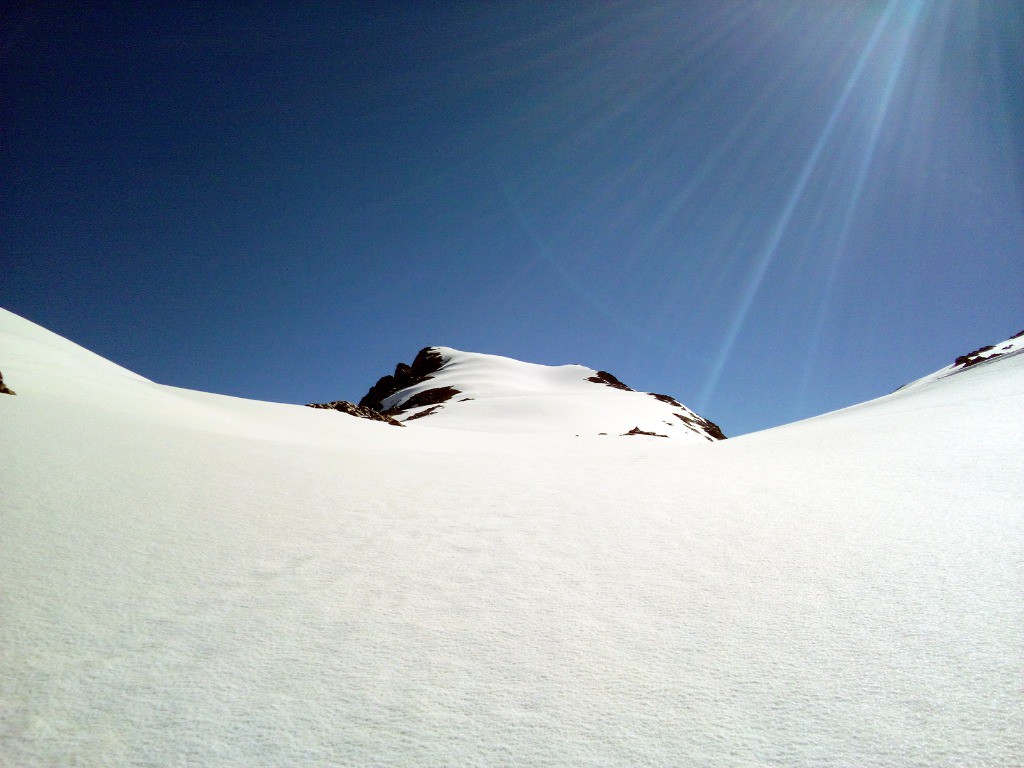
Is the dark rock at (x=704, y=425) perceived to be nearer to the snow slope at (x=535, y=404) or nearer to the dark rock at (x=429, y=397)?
the snow slope at (x=535, y=404)

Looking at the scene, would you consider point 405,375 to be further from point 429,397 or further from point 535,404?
point 535,404

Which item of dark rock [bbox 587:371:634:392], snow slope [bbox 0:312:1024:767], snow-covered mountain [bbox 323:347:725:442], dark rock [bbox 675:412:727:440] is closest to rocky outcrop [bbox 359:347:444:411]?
snow-covered mountain [bbox 323:347:725:442]

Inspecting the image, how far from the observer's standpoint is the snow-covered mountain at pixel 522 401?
34719mm

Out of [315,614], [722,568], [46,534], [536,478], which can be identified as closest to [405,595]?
[315,614]

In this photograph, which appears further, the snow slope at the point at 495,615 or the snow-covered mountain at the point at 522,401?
the snow-covered mountain at the point at 522,401

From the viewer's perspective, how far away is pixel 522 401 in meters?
41.1

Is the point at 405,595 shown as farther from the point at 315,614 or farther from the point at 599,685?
the point at 599,685

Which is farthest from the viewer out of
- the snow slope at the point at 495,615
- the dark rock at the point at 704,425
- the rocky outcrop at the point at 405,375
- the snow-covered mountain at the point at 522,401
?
the rocky outcrop at the point at 405,375

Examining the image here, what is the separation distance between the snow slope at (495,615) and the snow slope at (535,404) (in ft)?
55.5

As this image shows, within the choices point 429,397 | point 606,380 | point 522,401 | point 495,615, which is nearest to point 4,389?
point 495,615

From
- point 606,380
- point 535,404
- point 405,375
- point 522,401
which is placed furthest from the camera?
point 405,375

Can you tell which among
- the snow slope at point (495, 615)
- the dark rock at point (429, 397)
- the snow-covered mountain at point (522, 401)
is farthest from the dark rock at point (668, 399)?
the snow slope at point (495, 615)

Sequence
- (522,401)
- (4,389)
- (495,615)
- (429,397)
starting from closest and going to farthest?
(495,615), (4,389), (522,401), (429,397)

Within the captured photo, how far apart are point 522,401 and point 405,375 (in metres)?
48.2
